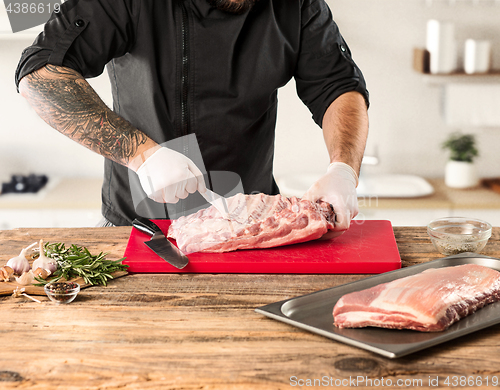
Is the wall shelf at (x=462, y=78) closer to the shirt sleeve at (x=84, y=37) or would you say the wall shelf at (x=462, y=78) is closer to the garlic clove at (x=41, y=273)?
the shirt sleeve at (x=84, y=37)

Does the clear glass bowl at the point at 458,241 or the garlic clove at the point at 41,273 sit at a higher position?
the garlic clove at the point at 41,273

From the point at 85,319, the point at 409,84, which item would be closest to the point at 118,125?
the point at 85,319

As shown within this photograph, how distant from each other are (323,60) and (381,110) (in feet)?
6.66

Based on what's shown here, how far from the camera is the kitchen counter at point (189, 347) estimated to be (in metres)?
0.99

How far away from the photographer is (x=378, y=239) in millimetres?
1766

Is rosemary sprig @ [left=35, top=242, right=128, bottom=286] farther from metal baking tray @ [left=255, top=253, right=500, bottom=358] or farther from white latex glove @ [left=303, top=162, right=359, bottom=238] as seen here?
white latex glove @ [left=303, top=162, right=359, bottom=238]

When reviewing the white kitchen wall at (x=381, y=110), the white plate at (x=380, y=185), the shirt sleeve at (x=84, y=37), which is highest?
the shirt sleeve at (x=84, y=37)

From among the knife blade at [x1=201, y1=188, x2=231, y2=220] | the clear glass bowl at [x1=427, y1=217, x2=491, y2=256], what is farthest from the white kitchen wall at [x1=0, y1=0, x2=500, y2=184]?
the clear glass bowl at [x1=427, y1=217, x2=491, y2=256]

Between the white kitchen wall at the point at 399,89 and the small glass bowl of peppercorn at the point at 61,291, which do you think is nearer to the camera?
the small glass bowl of peppercorn at the point at 61,291

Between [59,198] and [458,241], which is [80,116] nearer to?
[458,241]

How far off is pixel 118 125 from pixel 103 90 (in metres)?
2.61

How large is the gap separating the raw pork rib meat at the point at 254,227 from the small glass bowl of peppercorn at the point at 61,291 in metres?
0.42

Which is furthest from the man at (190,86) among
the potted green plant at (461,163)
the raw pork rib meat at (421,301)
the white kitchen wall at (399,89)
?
the potted green plant at (461,163)

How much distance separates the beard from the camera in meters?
2.07
